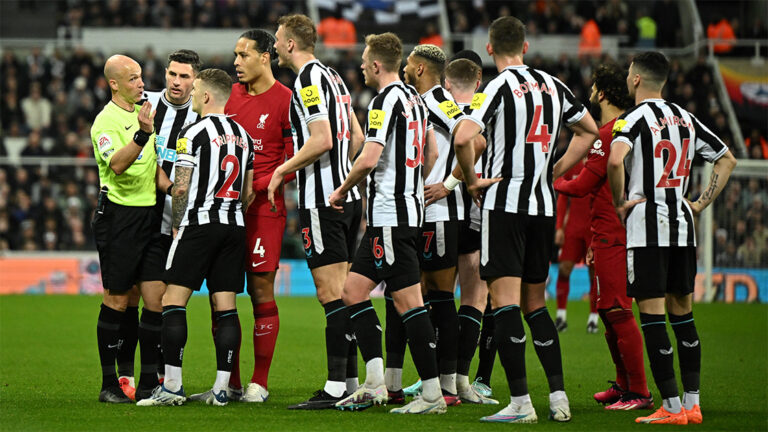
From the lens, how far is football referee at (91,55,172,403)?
22.4 ft

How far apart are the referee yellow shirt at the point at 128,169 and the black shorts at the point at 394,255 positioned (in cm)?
175

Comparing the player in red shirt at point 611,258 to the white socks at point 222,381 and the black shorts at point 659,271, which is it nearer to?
the black shorts at point 659,271

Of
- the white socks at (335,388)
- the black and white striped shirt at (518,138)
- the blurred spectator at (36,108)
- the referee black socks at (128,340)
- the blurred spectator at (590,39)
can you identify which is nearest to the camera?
the black and white striped shirt at (518,138)

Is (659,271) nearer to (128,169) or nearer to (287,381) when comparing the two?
(287,381)

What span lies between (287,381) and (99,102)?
15.9 metres

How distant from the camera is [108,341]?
6.84 m

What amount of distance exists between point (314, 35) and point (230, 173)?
1111 millimetres

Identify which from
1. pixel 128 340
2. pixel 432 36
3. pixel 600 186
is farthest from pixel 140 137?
pixel 432 36

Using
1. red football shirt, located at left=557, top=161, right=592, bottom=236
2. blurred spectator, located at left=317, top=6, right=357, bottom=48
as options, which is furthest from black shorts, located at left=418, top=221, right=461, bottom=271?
blurred spectator, located at left=317, top=6, right=357, bottom=48

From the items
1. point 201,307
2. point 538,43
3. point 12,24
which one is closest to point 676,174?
point 201,307

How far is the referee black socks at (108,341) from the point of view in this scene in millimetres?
6828

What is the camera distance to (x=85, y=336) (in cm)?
1155

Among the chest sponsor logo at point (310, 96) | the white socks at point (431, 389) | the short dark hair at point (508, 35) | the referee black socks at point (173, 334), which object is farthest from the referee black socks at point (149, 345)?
the short dark hair at point (508, 35)

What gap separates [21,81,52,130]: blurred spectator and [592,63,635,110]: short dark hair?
57.9 ft
